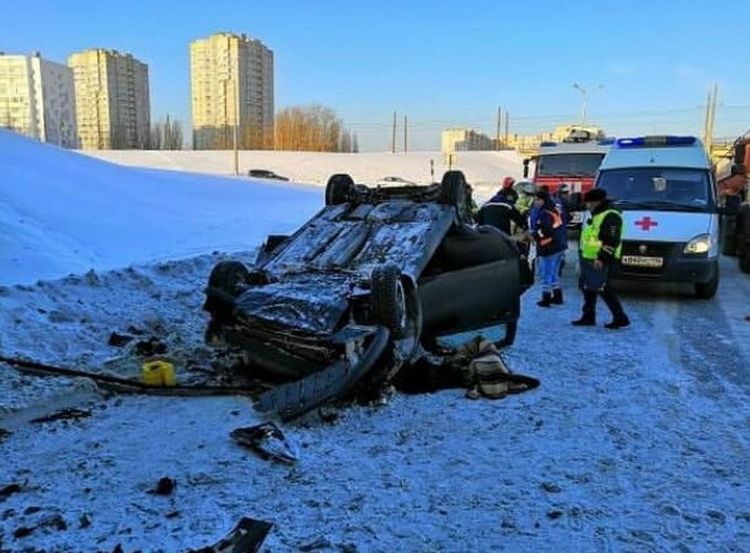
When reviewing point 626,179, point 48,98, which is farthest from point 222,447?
point 48,98

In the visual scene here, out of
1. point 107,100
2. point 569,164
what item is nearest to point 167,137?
point 107,100

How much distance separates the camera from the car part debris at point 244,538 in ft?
10.4

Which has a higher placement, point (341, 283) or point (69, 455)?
point (341, 283)

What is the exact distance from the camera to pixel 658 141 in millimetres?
11789

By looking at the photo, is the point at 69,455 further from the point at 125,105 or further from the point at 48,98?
the point at 125,105

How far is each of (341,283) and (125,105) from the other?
318 ft

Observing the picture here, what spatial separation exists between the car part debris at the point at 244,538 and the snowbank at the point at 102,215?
5.72m

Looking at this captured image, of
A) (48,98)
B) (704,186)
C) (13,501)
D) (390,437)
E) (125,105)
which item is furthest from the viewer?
(125,105)

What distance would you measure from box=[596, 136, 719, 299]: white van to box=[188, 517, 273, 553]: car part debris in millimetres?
7429

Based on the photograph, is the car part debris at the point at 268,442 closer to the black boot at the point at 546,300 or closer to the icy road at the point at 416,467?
the icy road at the point at 416,467

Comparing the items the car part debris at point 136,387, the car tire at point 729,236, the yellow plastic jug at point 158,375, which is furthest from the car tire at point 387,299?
the car tire at point 729,236

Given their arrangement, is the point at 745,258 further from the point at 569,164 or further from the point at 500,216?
the point at 569,164

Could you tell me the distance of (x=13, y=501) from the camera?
3.63m

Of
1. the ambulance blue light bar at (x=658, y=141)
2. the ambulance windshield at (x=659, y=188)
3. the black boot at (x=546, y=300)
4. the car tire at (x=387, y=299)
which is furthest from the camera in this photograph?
the ambulance blue light bar at (x=658, y=141)
